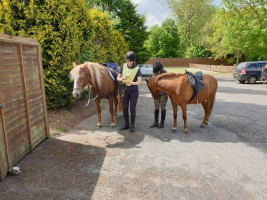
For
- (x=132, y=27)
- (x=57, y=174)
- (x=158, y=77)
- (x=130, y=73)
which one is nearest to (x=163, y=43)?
(x=132, y=27)

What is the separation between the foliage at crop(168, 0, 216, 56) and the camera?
4919cm

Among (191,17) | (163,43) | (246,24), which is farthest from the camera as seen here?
(163,43)

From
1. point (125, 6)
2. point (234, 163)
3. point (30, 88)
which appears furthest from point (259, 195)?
point (125, 6)

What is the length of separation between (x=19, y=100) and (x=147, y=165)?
2821 millimetres

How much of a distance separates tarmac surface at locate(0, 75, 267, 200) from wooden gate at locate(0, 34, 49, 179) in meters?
0.31

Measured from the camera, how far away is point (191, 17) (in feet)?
170

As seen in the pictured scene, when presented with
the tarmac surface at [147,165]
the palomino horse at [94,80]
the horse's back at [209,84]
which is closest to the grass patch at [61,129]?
the tarmac surface at [147,165]

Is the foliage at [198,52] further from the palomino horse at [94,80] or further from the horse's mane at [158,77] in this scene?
the horse's mane at [158,77]

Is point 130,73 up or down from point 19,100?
up

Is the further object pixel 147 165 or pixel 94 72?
pixel 94 72

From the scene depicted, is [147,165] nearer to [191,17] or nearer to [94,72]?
[94,72]

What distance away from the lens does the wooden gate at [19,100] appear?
3.54m

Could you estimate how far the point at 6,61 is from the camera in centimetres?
370

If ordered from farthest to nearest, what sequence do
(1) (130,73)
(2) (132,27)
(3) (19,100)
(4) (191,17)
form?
1. (4) (191,17)
2. (2) (132,27)
3. (1) (130,73)
4. (3) (19,100)
